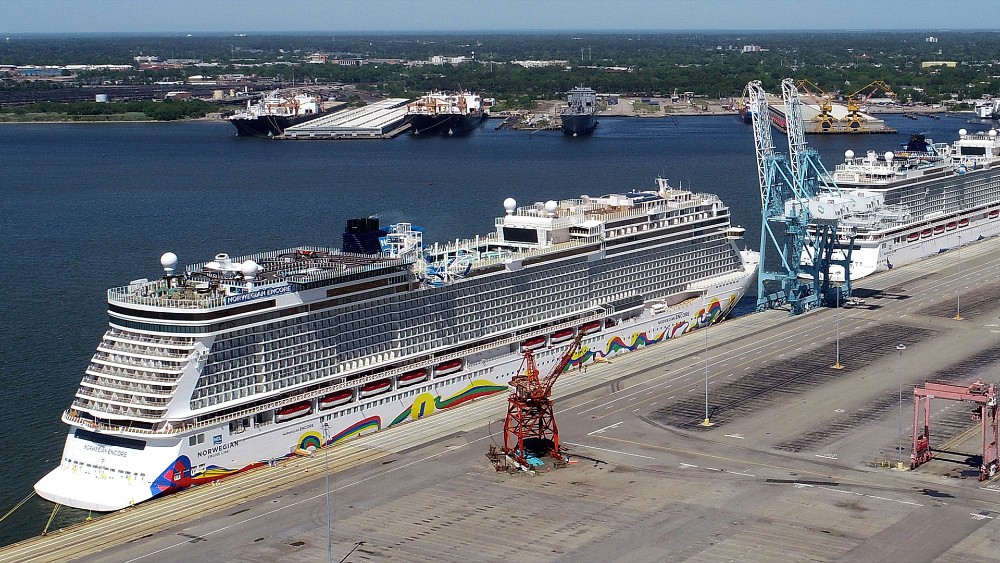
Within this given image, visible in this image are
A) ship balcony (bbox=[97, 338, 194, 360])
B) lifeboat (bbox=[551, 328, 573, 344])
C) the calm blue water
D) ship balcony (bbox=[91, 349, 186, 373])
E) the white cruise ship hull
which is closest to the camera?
the white cruise ship hull

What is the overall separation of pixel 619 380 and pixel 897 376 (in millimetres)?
13364

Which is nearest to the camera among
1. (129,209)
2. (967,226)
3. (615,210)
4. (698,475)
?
(698,475)

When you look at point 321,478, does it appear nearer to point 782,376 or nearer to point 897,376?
point 782,376

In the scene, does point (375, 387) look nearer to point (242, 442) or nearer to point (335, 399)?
point (335, 399)

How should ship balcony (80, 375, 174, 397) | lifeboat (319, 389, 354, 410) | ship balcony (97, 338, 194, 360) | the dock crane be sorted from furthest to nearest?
the dock crane, lifeboat (319, 389, 354, 410), ship balcony (97, 338, 194, 360), ship balcony (80, 375, 174, 397)

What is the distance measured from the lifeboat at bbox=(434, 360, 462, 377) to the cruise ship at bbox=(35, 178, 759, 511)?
0.09m

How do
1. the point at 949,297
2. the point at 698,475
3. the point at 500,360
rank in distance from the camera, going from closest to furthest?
the point at 698,475 < the point at 500,360 < the point at 949,297

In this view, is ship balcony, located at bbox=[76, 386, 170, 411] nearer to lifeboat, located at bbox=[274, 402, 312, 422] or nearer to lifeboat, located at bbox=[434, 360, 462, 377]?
lifeboat, located at bbox=[274, 402, 312, 422]

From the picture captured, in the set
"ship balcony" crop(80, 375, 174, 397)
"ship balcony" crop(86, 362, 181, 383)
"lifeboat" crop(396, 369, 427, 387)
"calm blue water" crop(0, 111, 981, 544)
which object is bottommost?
"calm blue water" crop(0, 111, 981, 544)

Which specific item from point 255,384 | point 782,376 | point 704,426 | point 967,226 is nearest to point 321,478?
point 255,384

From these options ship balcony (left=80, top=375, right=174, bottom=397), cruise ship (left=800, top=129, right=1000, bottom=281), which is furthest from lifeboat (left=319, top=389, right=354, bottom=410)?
cruise ship (left=800, top=129, right=1000, bottom=281)

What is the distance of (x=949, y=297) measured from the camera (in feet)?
284

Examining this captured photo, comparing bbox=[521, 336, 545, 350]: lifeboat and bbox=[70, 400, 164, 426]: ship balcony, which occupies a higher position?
bbox=[70, 400, 164, 426]: ship balcony

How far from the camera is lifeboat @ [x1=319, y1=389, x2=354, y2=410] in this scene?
55.5 meters
